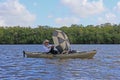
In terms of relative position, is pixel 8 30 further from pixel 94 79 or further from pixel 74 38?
pixel 94 79

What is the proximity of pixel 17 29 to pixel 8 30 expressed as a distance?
3959mm

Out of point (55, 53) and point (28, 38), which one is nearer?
point (55, 53)

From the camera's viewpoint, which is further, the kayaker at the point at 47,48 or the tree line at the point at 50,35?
the tree line at the point at 50,35

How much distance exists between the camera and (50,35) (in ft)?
511

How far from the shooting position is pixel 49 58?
1534 inches

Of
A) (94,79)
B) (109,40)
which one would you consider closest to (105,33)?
(109,40)

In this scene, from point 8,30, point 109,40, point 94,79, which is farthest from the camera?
point 8,30

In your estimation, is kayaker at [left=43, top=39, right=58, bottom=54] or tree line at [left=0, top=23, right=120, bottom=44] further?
tree line at [left=0, top=23, right=120, bottom=44]

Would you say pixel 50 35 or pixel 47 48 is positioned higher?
pixel 50 35

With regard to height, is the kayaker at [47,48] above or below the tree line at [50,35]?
below

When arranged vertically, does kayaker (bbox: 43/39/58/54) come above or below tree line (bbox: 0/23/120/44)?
below

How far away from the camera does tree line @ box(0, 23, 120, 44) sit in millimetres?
156750

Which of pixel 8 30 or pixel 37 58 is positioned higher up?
pixel 8 30

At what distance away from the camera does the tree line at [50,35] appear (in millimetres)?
156750
